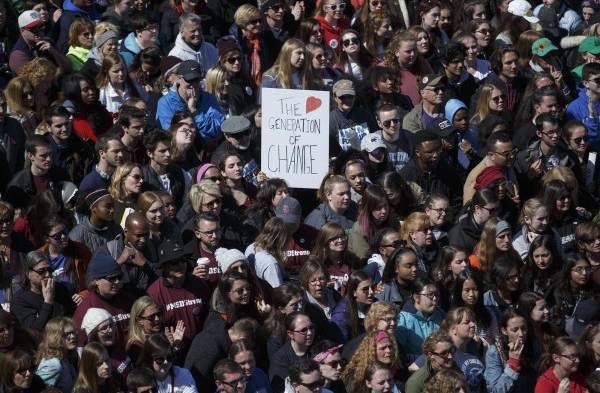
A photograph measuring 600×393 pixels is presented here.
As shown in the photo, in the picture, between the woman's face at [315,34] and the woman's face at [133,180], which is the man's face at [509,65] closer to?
the woman's face at [315,34]

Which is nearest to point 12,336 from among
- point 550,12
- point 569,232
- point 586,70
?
point 569,232

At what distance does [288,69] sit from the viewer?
17766 millimetres

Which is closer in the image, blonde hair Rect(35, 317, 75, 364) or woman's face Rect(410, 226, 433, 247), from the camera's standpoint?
blonde hair Rect(35, 317, 75, 364)

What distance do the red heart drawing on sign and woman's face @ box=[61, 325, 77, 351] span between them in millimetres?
4397

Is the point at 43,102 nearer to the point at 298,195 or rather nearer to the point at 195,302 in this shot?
the point at 298,195

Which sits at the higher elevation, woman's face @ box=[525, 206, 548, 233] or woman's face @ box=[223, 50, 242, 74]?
woman's face @ box=[223, 50, 242, 74]

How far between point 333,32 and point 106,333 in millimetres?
6925

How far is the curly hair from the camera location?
13.8 m

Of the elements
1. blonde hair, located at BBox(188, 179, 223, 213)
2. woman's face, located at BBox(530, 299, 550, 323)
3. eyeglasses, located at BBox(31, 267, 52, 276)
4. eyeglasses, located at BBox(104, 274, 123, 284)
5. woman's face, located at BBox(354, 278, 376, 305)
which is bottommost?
woman's face, located at BBox(530, 299, 550, 323)

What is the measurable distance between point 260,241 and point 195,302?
1.10 metres

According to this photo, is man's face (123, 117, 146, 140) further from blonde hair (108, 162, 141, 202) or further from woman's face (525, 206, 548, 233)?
woman's face (525, 206, 548, 233)

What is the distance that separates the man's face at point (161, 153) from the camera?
16.1m

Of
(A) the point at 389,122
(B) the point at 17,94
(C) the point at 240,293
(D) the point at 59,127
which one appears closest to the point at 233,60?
(A) the point at 389,122

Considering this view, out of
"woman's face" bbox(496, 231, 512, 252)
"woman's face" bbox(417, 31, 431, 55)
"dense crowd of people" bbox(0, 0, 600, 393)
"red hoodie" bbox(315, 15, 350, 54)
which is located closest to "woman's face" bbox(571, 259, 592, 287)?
"dense crowd of people" bbox(0, 0, 600, 393)
